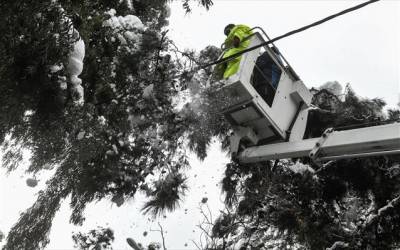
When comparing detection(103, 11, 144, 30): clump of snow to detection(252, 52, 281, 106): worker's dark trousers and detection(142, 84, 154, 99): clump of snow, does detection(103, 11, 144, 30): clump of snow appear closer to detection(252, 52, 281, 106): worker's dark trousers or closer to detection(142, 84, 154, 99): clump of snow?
detection(142, 84, 154, 99): clump of snow

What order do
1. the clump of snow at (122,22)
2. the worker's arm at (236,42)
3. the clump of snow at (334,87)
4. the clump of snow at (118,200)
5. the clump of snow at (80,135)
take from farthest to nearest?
the clump of snow at (334,87) < the clump of snow at (118,200) < the worker's arm at (236,42) < the clump of snow at (122,22) < the clump of snow at (80,135)

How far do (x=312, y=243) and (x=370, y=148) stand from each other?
1.75 metres

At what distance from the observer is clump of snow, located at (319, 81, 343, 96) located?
636 centimetres

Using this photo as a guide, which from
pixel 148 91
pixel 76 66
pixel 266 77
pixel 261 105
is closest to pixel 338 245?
pixel 261 105

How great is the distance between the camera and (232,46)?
4527mm

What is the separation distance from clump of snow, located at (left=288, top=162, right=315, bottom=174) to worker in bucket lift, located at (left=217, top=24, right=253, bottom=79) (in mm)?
1665

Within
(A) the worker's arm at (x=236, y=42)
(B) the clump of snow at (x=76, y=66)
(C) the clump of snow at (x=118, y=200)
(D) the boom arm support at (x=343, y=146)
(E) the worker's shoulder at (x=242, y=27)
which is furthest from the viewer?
(C) the clump of snow at (x=118, y=200)

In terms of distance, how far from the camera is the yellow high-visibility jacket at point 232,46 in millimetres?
4305

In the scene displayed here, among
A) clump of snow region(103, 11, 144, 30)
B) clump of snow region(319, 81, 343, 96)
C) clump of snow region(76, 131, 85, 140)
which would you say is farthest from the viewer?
clump of snow region(319, 81, 343, 96)

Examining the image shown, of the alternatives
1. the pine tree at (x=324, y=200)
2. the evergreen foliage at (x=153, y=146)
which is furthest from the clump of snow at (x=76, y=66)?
the pine tree at (x=324, y=200)

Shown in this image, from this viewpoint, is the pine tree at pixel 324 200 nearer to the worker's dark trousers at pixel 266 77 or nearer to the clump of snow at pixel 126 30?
the worker's dark trousers at pixel 266 77

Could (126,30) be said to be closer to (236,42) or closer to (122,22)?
(122,22)

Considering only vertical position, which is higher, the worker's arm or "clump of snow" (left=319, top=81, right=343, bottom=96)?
"clump of snow" (left=319, top=81, right=343, bottom=96)

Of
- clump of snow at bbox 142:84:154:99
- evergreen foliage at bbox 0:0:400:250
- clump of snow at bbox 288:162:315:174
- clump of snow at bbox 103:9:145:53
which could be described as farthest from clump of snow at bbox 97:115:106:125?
clump of snow at bbox 288:162:315:174
